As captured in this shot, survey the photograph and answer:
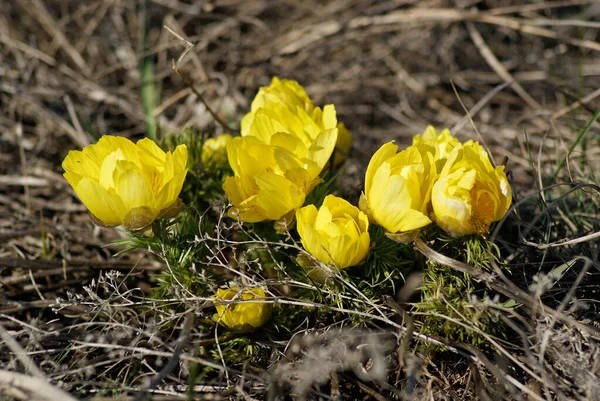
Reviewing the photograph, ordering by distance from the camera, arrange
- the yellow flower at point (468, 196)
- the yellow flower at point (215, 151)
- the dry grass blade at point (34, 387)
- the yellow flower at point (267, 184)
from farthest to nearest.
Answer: the yellow flower at point (215, 151) → the yellow flower at point (267, 184) → the yellow flower at point (468, 196) → the dry grass blade at point (34, 387)

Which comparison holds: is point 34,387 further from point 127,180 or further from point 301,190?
point 301,190

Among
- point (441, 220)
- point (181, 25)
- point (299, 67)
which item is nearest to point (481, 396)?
point (441, 220)

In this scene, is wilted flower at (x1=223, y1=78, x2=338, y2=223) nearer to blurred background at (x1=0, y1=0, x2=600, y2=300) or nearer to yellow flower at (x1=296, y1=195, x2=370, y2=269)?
yellow flower at (x1=296, y1=195, x2=370, y2=269)

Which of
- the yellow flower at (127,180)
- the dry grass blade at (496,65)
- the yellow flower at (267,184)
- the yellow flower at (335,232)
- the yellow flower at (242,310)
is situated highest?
the yellow flower at (127,180)

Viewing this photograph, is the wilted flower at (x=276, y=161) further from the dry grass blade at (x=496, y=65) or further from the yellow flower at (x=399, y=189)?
the dry grass blade at (x=496, y=65)

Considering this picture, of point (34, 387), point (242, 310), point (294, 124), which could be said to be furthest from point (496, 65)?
point (34, 387)

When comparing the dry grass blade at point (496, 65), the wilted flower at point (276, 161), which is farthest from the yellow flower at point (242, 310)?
the dry grass blade at point (496, 65)

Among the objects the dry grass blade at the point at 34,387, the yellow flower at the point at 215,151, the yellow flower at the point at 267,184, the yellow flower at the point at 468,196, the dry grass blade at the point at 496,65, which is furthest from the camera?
the dry grass blade at the point at 496,65

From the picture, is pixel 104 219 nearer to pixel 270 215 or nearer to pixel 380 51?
pixel 270 215
